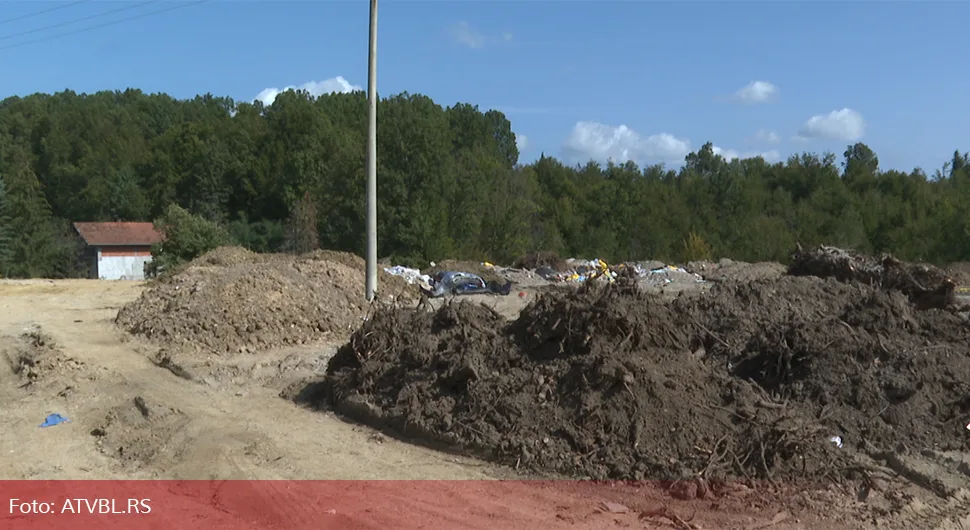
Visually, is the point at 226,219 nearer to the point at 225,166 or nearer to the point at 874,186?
the point at 225,166

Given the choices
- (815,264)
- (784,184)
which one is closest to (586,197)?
(784,184)

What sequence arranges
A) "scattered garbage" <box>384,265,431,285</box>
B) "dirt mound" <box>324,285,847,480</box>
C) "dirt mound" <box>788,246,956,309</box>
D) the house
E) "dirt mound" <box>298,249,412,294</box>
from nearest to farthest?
"dirt mound" <box>324,285,847,480</box> → "dirt mound" <box>788,246,956,309</box> → "dirt mound" <box>298,249,412,294</box> → "scattered garbage" <box>384,265,431,285</box> → the house

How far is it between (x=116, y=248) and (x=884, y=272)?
56.6m

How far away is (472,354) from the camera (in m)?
8.47

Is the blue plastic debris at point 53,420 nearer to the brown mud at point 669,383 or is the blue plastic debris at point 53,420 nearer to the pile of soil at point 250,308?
the brown mud at point 669,383

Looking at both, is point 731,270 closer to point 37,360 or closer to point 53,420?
point 37,360

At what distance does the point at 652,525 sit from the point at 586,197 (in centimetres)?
5598

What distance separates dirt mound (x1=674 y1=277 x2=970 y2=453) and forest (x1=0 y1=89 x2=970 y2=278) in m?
26.4

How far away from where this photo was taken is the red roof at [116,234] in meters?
57.8

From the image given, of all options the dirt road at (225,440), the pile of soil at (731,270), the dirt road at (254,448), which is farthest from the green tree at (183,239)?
the pile of soil at (731,270)

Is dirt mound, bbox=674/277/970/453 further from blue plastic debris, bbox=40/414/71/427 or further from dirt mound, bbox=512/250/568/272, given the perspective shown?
dirt mound, bbox=512/250/568/272

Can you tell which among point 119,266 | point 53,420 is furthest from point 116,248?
point 53,420

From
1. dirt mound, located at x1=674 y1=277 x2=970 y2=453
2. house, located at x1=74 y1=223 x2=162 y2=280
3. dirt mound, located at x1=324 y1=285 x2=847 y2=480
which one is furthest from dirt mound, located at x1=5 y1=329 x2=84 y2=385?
house, located at x1=74 y1=223 x2=162 y2=280

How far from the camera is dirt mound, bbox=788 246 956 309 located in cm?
1062
